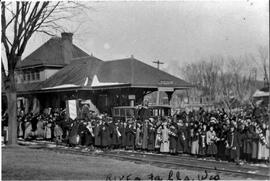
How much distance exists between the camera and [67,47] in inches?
408

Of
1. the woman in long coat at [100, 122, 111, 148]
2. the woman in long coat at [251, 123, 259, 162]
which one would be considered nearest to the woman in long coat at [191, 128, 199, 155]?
the woman in long coat at [251, 123, 259, 162]

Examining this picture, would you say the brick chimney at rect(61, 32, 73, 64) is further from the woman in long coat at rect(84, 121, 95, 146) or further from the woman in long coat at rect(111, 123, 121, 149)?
the woman in long coat at rect(84, 121, 95, 146)

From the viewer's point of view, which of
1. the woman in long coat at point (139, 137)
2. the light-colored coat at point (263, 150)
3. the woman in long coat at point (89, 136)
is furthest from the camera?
the woman in long coat at point (89, 136)

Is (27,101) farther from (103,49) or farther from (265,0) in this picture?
(265,0)

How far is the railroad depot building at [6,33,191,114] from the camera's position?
29.6 feet

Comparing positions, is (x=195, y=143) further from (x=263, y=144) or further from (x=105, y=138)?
(x=105, y=138)

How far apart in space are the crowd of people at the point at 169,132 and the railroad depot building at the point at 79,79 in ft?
1.99

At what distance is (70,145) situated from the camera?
12.9 meters

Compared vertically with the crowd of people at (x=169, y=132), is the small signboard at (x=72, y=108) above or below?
above

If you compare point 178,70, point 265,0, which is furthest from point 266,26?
point 178,70

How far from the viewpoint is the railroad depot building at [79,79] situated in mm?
9008

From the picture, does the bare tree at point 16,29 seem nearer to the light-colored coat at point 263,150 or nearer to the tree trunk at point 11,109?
the tree trunk at point 11,109

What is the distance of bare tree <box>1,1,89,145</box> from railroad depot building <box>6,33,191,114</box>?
284mm

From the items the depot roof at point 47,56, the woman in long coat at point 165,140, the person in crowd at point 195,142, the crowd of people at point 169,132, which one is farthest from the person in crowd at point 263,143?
the depot roof at point 47,56
